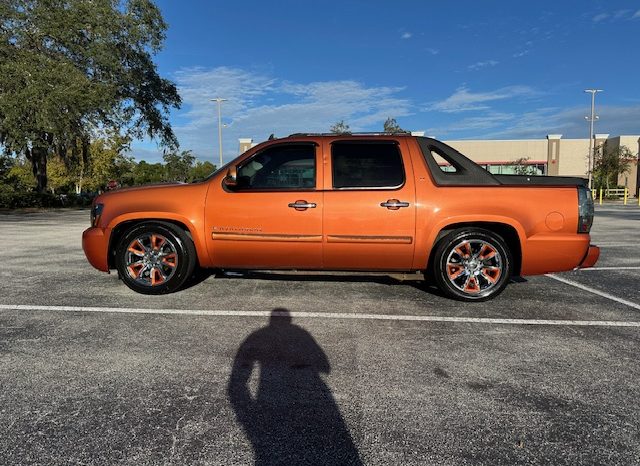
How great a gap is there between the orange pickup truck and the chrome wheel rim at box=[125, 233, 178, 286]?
0.01 metres

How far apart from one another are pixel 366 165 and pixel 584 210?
235 cm

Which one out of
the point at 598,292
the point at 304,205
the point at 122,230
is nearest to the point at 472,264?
the point at 598,292

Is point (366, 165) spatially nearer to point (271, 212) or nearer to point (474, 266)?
point (271, 212)

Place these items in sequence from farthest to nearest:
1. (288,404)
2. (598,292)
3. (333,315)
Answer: (598,292), (333,315), (288,404)

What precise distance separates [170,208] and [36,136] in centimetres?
1753

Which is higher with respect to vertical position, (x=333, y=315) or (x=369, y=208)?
(x=369, y=208)

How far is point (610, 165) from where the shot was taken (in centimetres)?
4216

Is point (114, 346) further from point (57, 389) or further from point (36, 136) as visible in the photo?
point (36, 136)

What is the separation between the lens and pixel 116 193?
5.44 metres

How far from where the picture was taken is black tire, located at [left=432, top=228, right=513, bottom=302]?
4.99 meters

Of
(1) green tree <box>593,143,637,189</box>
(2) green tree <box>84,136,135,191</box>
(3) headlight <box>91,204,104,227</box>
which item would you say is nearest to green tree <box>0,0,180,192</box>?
(3) headlight <box>91,204,104,227</box>

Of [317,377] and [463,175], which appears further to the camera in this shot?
[463,175]

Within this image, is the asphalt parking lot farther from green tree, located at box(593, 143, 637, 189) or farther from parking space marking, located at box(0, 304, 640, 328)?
green tree, located at box(593, 143, 637, 189)

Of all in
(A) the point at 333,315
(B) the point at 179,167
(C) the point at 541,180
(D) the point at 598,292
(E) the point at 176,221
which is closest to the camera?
(A) the point at 333,315
